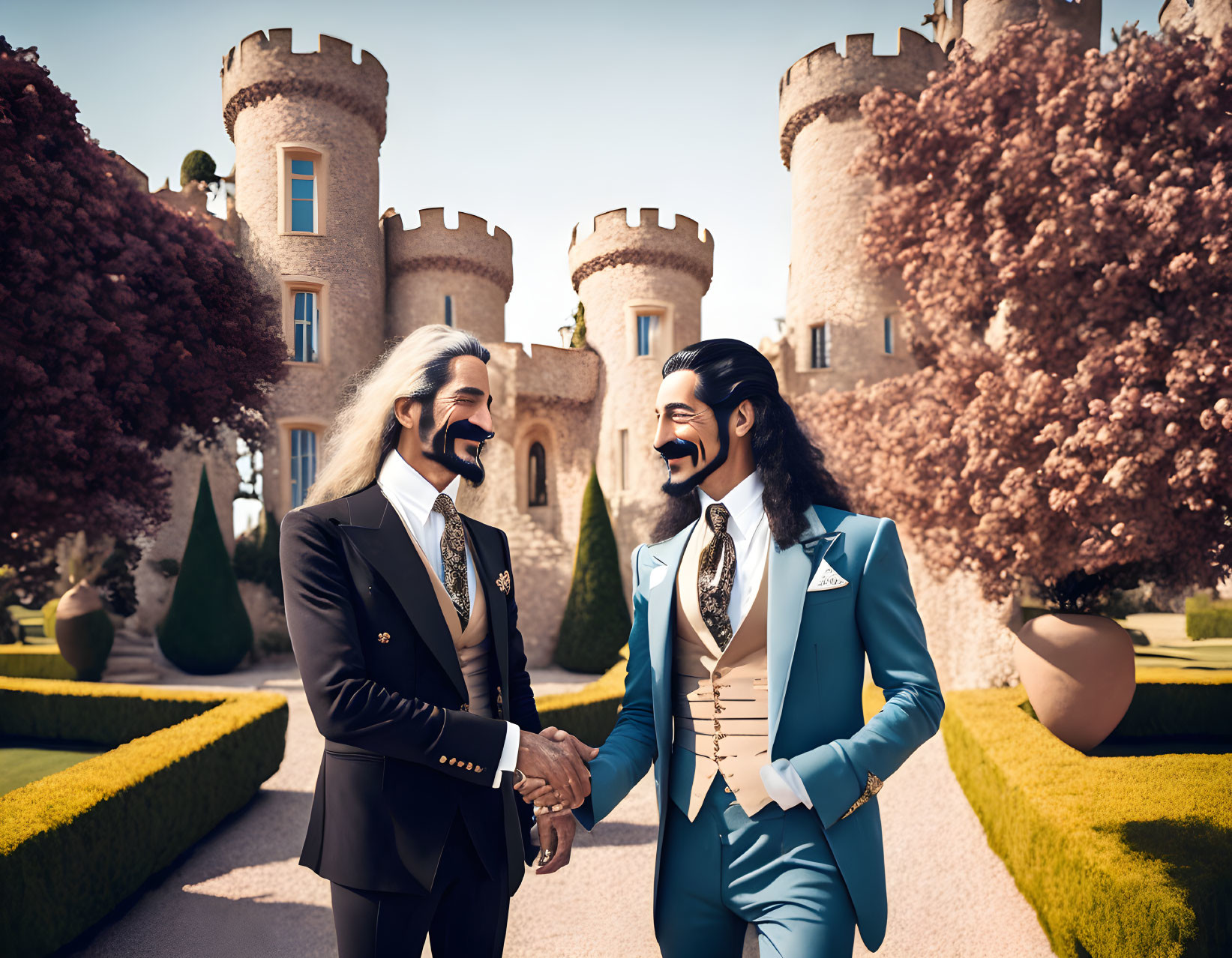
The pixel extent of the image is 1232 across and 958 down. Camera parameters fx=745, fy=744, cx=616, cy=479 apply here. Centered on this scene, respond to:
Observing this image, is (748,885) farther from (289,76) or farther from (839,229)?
(839,229)

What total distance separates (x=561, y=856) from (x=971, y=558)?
6534 millimetres

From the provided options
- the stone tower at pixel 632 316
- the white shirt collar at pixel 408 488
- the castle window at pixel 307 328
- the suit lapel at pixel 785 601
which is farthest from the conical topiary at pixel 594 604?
the suit lapel at pixel 785 601

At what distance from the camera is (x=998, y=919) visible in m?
4.52

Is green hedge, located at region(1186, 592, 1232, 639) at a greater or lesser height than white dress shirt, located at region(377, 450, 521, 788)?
lesser

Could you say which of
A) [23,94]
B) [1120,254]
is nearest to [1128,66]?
[1120,254]

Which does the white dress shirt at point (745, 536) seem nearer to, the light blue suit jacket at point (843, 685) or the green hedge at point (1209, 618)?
the light blue suit jacket at point (843, 685)

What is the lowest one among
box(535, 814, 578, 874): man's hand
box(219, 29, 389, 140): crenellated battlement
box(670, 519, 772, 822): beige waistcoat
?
box(535, 814, 578, 874): man's hand

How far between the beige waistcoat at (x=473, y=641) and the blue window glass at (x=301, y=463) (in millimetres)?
7258

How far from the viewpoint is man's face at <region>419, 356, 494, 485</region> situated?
7.65 ft

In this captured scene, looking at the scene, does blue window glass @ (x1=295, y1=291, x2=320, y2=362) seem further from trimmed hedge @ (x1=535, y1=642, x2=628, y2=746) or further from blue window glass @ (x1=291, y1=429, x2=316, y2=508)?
trimmed hedge @ (x1=535, y1=642, x2=628, y2=746)

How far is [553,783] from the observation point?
6.82ft

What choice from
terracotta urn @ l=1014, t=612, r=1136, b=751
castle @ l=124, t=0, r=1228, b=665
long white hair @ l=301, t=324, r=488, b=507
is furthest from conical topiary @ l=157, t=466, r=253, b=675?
long white hair @ l=301, t=324, r=488, b=507

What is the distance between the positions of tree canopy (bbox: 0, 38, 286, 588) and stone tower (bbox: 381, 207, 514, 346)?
805 centimetres

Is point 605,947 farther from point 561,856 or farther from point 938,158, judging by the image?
point 938,158
